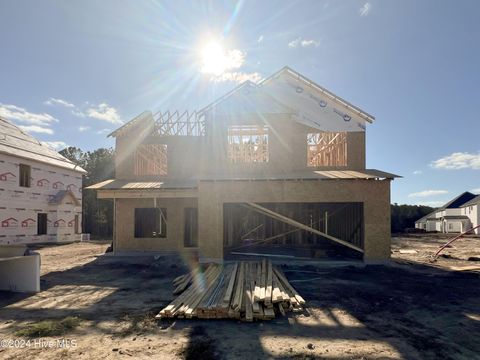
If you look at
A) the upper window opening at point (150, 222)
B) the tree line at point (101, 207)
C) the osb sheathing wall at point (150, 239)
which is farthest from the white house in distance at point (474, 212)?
the upper window opening at point (150, 222)

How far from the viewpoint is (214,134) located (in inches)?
613

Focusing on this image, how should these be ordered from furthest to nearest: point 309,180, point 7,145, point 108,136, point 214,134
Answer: point 7,145, point 108,136, point 214,134, point 309,180

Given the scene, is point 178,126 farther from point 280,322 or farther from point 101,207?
point 101,207

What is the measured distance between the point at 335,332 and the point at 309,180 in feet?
24.9

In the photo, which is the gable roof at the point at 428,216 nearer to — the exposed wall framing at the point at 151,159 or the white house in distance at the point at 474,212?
the white house in distance at the point at 474,212

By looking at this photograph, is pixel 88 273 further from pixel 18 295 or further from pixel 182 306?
pixel 182 306

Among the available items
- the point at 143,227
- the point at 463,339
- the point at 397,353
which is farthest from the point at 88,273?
the point at 463,339

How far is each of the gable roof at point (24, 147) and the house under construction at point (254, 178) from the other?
1133 centimetres

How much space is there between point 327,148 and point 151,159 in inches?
401

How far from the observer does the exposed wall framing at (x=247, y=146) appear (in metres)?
15.9

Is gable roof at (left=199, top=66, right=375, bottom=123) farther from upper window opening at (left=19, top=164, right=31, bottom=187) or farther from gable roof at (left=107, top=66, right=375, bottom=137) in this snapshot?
upper window opening at (left=19, top=164, right=31, bottom=187)

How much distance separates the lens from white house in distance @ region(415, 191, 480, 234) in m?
42.3

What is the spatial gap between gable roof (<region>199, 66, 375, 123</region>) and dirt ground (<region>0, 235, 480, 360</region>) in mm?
8236

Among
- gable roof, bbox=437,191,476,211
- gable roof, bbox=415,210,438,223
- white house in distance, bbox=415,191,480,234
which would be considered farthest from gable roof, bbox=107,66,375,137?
gable roof, bbox=437,191,476,211
